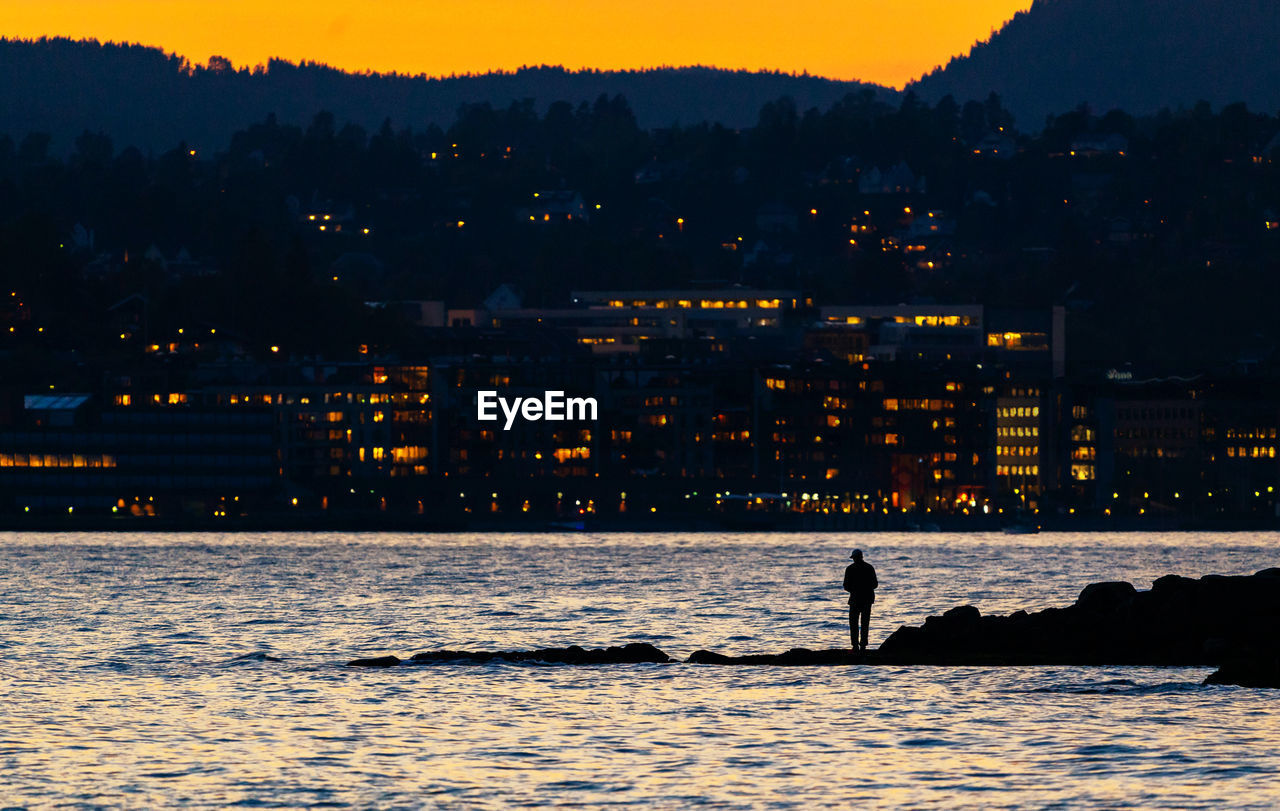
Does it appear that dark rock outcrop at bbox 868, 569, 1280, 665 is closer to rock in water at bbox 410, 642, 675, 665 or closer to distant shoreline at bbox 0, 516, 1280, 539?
rock in water at bbox 410, 642, 675, 665

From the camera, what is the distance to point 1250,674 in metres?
47.2

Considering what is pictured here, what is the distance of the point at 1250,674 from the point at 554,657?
52.7 ft

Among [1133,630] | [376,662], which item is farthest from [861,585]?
[376,662]

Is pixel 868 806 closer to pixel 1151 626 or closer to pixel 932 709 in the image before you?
pixel 932 709

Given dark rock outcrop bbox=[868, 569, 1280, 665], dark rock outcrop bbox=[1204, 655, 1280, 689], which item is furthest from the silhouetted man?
dark rock outcrop bbox=[1204, 655, 1280, 689]

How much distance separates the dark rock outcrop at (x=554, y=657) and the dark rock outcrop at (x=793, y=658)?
33.2 inches

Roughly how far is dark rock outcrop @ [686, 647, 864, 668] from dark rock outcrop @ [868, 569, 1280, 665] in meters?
1.13

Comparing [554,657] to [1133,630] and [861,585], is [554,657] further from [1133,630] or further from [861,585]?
[1133,630]

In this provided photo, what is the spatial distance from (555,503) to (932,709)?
507ft

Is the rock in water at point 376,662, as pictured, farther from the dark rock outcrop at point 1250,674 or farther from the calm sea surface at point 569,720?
the dark rock outcrop at point 1250,674

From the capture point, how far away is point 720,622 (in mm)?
75125

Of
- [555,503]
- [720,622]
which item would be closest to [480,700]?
[720,622]

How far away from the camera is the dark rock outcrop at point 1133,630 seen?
169 ft

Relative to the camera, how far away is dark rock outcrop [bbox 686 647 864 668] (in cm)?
5016
